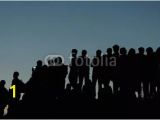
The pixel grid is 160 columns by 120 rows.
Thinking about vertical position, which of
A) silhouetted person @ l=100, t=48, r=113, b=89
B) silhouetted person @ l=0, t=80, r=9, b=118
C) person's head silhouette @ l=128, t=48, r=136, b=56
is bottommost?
silhouetted person @ l=0, t=80, r=9, b=118

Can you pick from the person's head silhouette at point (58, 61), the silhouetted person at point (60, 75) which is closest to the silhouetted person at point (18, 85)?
the silhouetted person at point (60, 75)

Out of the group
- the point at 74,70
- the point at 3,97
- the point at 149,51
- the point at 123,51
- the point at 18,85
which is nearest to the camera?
the point at 123,51

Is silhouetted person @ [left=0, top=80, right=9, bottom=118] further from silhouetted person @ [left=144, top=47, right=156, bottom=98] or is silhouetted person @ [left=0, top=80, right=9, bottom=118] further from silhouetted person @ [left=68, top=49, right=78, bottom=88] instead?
silhouetted person @ [left=144, top=47, right=156, bottom=98]

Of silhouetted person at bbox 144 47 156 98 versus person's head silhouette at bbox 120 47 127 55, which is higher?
person's head silhouette at bbox 120 47 127 55

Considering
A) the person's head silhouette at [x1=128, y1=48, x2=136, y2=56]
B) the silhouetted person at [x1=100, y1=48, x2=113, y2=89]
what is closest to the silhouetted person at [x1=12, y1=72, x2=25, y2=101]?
the silhouetted person at [x1=100, y1=48, x2=113, y2=89]

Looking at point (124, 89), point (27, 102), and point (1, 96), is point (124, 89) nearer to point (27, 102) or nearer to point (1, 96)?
point (27, 102)

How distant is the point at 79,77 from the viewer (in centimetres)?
1370

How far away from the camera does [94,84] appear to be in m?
13.6

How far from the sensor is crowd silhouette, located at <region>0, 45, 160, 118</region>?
1332 cm

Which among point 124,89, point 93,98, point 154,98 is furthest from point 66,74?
point 154,98

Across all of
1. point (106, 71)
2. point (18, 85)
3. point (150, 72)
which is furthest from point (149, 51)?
point (18, 85)

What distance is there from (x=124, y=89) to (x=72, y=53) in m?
2.45

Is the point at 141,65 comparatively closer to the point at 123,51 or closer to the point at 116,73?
the point at 123,51

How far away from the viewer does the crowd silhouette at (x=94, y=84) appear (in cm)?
1332
